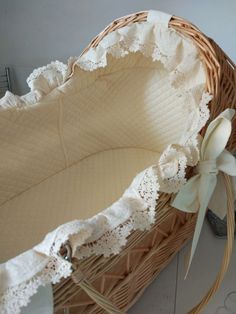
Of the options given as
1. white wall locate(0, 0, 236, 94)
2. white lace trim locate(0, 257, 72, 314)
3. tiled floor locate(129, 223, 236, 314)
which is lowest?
tiled floor locate(129, 223, 236, 314)

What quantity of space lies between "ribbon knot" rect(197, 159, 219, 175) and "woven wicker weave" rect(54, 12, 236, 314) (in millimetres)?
85

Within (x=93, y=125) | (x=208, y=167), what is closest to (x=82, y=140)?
(x=93, y=125)

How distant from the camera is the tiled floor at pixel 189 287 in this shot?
0.90m

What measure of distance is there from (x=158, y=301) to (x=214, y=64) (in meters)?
0.52

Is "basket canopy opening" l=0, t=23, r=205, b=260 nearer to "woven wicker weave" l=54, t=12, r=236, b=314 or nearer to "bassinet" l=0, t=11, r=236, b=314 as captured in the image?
"bassinet" l=0, t=11, r=236, b=314

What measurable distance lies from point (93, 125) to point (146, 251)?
0.50 metres

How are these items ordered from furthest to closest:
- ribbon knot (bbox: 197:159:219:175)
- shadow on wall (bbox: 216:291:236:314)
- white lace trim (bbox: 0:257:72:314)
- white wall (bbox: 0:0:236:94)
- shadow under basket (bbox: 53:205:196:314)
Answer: white wall (bbox: 0:0:236:94), shadow on wall (bbox: 216:291:236:314), ribbon knot (bbox: 197:159:219:175), shadow under basket (bbox: 53:205:196:314), white lace trim (bbox: 0:257:72:314)

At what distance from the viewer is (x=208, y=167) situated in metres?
0.76

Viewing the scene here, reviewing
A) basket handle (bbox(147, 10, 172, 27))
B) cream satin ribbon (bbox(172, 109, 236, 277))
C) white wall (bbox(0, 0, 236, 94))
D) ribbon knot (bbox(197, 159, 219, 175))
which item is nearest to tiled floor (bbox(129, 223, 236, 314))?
cream satin ribbon (bbox(172, 109, 236, 277))

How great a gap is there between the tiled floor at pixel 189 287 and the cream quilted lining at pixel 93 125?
0.78 ft

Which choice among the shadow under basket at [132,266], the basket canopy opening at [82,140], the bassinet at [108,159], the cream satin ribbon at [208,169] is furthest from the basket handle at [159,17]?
the shadow under basket at [132,266]

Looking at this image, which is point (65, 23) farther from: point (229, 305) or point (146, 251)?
point (229, 305)

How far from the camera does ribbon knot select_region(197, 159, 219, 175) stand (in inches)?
30.0

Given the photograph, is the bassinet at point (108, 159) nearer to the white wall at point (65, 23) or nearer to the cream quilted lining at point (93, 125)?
the cream quilted lining at point (93, 125)
